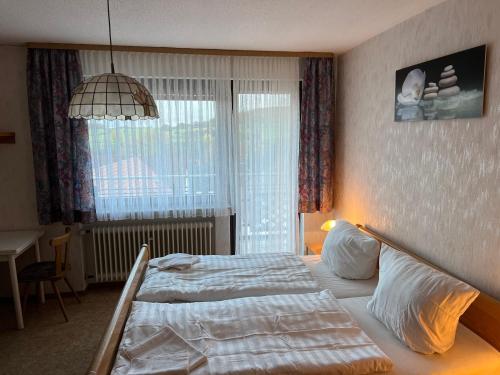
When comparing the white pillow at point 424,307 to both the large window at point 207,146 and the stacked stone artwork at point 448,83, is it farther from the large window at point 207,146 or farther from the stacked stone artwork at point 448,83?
the large window at point 207,146

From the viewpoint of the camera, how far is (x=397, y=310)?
6.49 feet

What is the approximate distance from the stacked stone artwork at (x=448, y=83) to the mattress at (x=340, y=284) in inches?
55.8

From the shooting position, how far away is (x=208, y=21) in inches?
106

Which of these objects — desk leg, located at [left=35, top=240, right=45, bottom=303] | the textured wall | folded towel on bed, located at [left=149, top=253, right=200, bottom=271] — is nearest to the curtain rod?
the textured wall

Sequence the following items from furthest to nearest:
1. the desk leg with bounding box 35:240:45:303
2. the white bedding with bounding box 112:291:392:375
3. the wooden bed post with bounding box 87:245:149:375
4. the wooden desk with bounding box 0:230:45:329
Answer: the desk leg with bounding box 35:240:45:303, the wooden desk with bounding box 0:230:45:329, the white bedding with bounding box 112:291:392:375, the wooden bed post with bounding box 87:245:149:375

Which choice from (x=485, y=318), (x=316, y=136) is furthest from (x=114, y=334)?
(x=316, y=136)

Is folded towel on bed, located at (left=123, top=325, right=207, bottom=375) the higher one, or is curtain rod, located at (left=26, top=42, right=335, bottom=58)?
curtain rod, located at (left=26, top=42, right=335, bottom=58)

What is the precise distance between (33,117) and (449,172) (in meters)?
3.54

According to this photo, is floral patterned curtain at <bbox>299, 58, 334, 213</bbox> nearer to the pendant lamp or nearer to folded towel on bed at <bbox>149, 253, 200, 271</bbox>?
folded towel on bed at <bbox>149, 253, 200, 271</bbox>

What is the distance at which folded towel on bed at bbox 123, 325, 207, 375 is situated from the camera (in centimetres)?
162

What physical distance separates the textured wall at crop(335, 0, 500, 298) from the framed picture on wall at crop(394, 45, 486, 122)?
0.05m

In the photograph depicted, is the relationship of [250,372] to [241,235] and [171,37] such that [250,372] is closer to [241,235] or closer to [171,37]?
[241,235]

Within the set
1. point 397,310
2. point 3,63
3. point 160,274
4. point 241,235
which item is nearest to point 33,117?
point 3,63

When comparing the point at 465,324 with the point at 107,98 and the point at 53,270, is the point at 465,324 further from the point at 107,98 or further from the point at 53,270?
the point at 53,270
